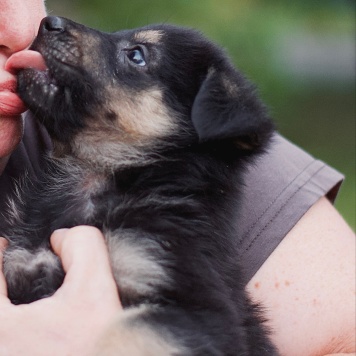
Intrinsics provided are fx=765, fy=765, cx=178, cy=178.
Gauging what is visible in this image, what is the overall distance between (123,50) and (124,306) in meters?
1.01

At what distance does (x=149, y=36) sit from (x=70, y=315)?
1165 millimetres

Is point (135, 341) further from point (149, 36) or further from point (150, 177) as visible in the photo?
point (149, 36)

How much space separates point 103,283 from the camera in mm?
2361

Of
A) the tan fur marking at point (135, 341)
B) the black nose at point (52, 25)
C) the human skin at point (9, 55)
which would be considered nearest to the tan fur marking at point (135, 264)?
the tan fur marking at point (135, 341)

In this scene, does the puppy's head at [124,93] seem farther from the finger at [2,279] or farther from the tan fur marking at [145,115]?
the finger at [2,279]

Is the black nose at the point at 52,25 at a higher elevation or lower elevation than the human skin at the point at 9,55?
higher

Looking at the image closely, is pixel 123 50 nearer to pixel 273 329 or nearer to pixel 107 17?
pixel 273 329

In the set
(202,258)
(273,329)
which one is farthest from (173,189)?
(273,329)

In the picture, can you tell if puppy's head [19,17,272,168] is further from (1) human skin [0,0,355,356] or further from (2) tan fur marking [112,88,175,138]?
(1) human skin [0,0,355,356]

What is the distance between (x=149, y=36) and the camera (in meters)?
2.94

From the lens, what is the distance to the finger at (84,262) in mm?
2355

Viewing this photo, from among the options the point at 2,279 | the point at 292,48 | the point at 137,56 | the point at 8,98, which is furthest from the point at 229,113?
the point at 292,48

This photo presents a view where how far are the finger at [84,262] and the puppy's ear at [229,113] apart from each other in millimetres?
493

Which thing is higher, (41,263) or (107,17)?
(41,263)
